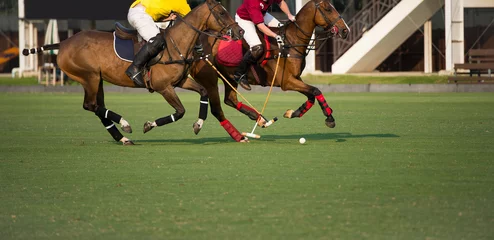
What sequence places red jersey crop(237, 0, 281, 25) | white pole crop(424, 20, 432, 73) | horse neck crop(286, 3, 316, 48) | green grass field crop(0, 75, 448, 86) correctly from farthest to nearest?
1. white pole crop(424, 20, 432, 73)
2. green grass field crop(0, 75, 448, 86)
3. horse neck crop(286, 3, 316, 48)
4. red jersey crop(237, 0, 281, 25)

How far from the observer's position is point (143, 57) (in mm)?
15758

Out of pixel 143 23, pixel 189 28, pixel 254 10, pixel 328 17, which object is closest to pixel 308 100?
pixel 328 17

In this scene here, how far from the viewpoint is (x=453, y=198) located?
32.8ft

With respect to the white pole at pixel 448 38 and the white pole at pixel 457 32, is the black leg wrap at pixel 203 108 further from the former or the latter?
the white pole at pixel 457 32

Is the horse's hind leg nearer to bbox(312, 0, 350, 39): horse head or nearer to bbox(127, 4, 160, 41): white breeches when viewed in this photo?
bbox(127, 4, 160, 41): white breeches

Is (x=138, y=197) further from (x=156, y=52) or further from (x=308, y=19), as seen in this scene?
(x=308, y=19)

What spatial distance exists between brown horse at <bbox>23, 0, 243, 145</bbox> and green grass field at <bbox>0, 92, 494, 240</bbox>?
0.60 meters

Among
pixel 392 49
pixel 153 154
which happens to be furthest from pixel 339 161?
pixel 392 49

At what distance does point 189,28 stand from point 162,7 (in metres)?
0.78

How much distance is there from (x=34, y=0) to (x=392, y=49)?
15119mm

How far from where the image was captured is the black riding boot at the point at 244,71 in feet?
54.6

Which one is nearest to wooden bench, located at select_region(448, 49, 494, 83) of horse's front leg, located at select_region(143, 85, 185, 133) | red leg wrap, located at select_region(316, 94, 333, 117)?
red leg wrap, located at select_region(316, 94, 333, 117)

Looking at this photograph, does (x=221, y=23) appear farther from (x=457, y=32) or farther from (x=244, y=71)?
(x=457, y=32)

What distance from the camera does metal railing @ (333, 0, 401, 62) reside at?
141 feet
